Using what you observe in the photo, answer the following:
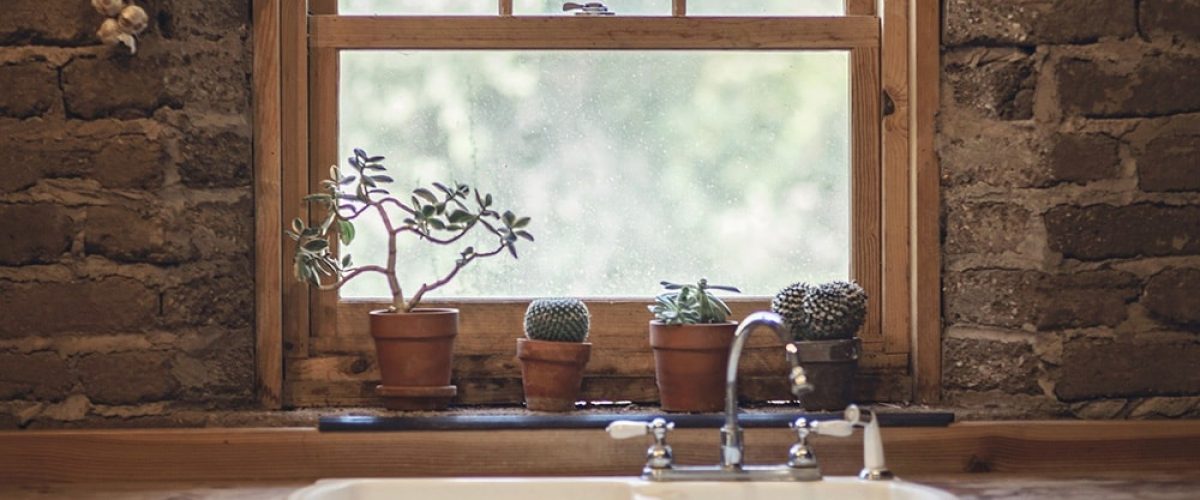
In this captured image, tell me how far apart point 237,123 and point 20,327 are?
464 mm

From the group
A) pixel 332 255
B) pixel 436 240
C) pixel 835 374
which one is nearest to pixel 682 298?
pixel 835 374

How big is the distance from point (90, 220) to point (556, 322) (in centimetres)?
75

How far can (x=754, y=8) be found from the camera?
92.9 inches

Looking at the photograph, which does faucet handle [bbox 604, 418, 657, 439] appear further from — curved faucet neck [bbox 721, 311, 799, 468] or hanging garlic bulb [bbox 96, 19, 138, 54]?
hanging garlic bulb [bbox 96, 19, 138, 54]

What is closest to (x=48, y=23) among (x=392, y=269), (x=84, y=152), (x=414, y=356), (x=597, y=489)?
(x=84, y=152)

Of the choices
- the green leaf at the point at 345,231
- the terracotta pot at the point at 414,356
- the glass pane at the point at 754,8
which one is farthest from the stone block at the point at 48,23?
the glass pane at the point at 754,8

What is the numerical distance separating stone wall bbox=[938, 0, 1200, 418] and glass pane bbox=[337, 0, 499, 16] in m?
0.88

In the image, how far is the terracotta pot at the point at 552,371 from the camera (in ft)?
7.23

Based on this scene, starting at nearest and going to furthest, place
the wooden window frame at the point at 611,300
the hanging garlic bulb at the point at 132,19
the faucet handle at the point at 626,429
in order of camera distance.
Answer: the faucet handle at the point at 626,429, the hanging garlic bulb at the point at 132,19, the wooden window frame at the point at 611,300

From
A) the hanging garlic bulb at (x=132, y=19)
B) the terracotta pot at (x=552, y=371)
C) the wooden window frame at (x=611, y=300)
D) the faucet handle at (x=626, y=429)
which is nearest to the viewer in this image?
the faucet handle at (x=626, y=429)

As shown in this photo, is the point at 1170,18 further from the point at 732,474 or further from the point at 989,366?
the point at 732,474

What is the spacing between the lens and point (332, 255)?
2350 mm

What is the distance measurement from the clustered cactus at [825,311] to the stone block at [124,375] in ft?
3.28

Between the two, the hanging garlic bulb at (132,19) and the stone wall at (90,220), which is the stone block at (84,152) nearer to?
the stone wall at (90,220)
